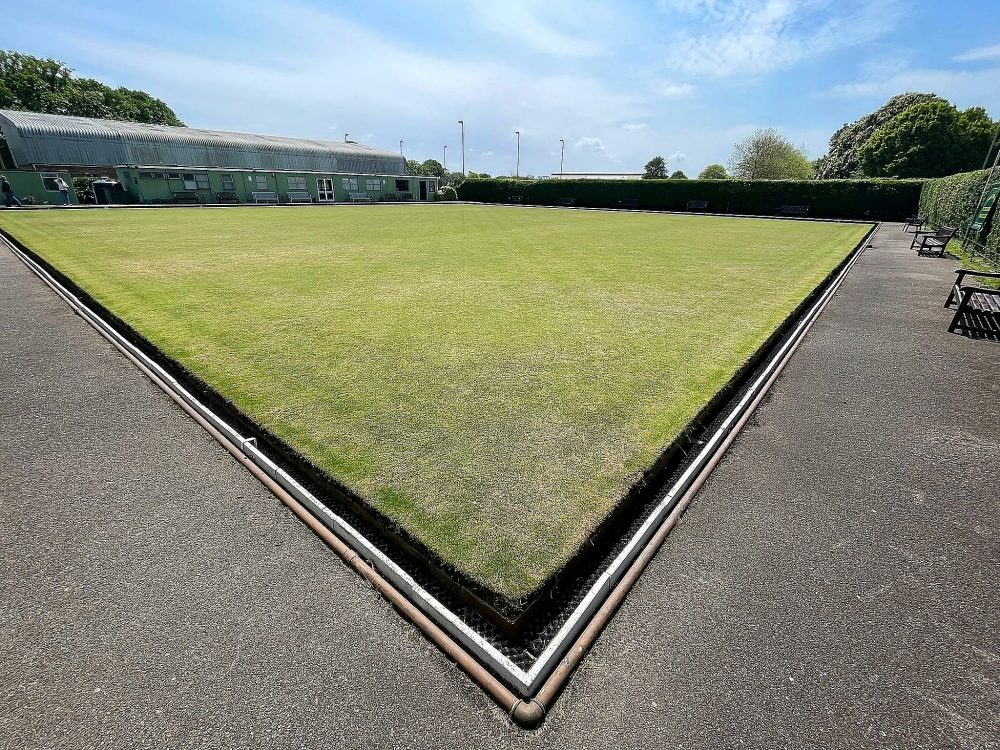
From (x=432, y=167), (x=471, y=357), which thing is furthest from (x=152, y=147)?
(x=432, y=167)

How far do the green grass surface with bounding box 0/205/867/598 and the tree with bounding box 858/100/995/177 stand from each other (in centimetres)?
4742

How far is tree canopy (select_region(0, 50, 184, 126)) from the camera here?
58.9 meters

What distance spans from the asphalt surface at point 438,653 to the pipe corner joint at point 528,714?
33 mm

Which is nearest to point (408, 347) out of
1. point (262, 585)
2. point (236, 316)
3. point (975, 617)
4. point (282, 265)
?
point (236, 316)

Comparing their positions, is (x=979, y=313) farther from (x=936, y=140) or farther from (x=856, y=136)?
(x=856, y=136)

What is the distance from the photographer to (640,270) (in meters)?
11.4

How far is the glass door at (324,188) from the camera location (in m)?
45.8

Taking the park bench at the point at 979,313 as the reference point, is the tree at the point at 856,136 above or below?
above

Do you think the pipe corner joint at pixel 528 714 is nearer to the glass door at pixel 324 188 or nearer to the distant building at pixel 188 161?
the distant building at pixel 188 161

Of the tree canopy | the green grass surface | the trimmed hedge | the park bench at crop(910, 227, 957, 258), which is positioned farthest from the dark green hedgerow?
the tree canopy

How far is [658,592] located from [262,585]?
230cm

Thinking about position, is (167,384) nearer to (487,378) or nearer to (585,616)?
(487,378)

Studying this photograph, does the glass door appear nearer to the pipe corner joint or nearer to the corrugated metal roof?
the corrugated metal roof

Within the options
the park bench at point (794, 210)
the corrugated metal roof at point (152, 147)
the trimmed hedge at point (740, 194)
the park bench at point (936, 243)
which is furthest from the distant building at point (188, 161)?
the park bench at point (936, 243)
